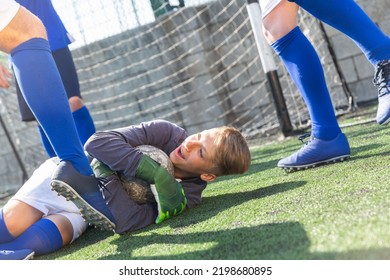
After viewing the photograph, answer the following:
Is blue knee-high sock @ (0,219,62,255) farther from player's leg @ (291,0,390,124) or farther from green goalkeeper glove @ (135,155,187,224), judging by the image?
Result: player's leg @ (291,0,390,124)

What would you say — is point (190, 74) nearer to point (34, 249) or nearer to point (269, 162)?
point (269, 162)

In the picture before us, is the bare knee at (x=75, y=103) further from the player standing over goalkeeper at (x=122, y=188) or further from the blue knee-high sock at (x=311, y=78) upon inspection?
the blue knee-high sock at (x=311, y=78)

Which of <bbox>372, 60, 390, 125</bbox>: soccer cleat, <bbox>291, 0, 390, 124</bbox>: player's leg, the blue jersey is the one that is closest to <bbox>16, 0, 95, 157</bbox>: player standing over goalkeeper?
the blue jersey

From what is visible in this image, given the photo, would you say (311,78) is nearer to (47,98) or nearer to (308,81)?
(308,81)

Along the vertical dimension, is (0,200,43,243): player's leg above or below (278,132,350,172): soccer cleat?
above

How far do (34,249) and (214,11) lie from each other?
129 inches

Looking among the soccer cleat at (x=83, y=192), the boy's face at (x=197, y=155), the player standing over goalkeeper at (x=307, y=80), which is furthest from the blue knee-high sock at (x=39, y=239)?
the player standing over goalkeeper at (x=307, y=80)

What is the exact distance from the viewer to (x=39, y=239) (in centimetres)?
162

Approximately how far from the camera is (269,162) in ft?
8.34

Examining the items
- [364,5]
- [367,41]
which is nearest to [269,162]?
[367,41]

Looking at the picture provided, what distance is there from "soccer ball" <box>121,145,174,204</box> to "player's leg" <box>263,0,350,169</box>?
0.53 meters

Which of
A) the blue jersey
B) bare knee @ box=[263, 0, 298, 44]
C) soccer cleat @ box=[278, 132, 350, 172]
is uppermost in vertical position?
the blue jersey

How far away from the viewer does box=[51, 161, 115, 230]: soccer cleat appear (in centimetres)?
145

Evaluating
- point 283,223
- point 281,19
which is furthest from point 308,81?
point 283,223
